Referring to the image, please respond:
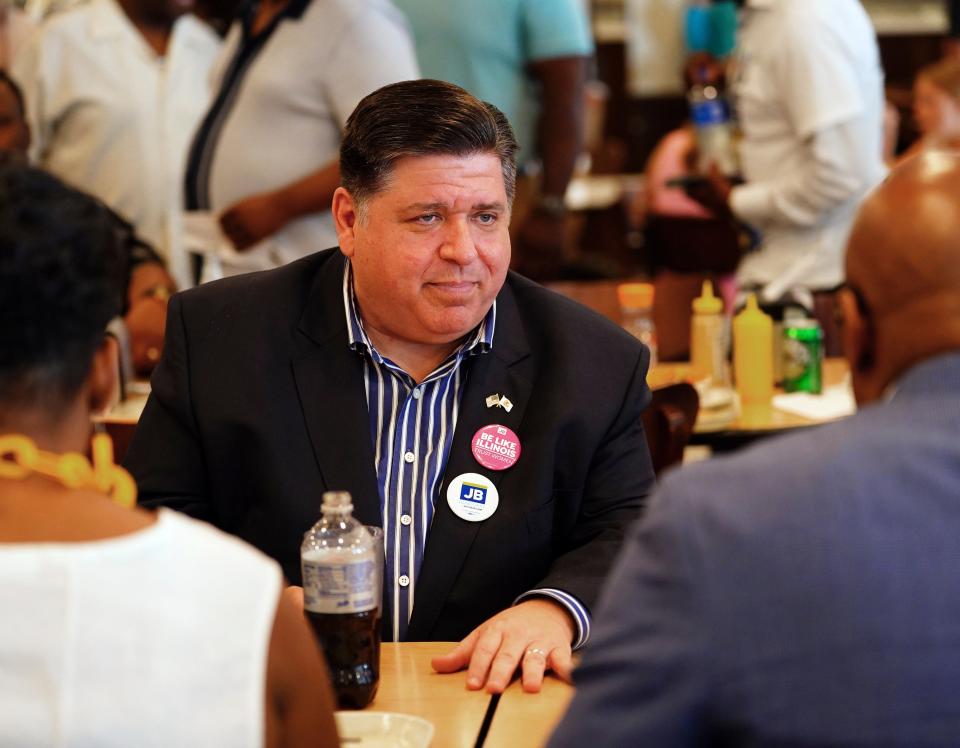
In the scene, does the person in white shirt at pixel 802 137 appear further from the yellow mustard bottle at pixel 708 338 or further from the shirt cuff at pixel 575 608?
the shirt cuff at pixel 575 608

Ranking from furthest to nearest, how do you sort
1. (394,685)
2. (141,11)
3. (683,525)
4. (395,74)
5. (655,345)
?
(141,11), (655,345), (395,74), (394,685), (683,525)

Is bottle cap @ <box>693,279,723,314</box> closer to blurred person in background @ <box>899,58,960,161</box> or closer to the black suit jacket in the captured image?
the black suit jacket

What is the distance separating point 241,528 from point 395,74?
1.79 m

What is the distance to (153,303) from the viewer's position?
12.8 feet

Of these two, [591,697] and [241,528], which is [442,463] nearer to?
[241,528]

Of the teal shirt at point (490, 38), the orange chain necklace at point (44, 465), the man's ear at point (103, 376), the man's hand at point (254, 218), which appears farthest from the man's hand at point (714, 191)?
the orange chain necklace at point (44, 465)

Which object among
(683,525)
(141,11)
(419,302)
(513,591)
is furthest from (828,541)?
(141,11)

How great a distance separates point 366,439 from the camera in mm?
2312

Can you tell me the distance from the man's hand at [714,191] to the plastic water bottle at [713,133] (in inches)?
1.7

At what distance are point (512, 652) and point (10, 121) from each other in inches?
112

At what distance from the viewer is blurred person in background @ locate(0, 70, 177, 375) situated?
12.7 ft

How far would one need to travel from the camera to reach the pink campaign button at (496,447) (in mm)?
2307

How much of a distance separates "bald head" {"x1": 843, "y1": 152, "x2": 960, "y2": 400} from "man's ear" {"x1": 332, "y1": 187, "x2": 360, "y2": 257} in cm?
122

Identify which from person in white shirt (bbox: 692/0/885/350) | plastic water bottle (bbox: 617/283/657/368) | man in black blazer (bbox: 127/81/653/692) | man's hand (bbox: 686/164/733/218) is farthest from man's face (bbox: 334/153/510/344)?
man's hand (bbox: 686/164/733/218)
